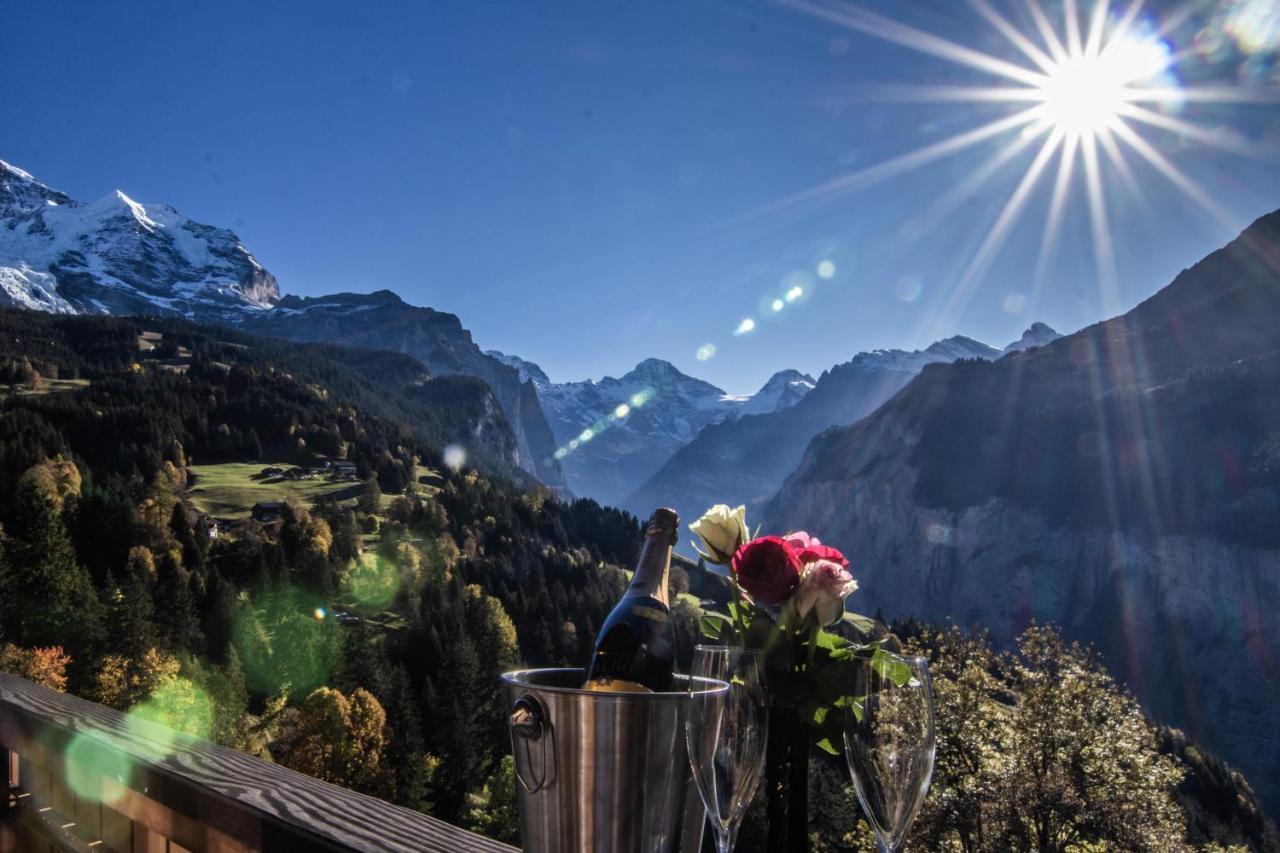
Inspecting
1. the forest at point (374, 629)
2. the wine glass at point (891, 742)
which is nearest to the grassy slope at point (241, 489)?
the forest at point (374, 629)

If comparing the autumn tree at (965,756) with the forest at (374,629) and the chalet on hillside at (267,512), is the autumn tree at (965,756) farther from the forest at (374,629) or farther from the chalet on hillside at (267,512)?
the chalet on hillside at (267,512)

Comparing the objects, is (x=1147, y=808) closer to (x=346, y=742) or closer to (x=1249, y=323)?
(x=346, y=742)

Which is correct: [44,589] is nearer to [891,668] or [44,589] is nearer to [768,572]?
[768,572]

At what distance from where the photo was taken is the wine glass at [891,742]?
181 centimetres

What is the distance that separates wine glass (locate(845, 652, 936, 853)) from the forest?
10946mm

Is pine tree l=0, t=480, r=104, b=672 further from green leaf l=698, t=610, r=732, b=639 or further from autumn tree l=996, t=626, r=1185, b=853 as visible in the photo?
green leaf l=698, t=610, r=732, b=639

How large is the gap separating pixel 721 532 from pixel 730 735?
0.54 meters

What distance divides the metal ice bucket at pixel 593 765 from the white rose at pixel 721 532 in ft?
1.72

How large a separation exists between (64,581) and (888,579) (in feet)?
531

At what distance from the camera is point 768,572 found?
73.9 inches

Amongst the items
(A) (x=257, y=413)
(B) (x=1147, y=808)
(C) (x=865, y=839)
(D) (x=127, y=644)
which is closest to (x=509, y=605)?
(D) (x=127, y=644)

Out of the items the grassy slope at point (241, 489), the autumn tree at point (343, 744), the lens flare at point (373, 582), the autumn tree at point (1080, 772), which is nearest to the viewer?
the autumn tree at point (1080, 772)

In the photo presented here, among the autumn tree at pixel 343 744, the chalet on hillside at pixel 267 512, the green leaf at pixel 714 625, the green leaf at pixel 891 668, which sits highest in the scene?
the chalet on hillside at pixel 267 512

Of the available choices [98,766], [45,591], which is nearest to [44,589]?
[45,591]
